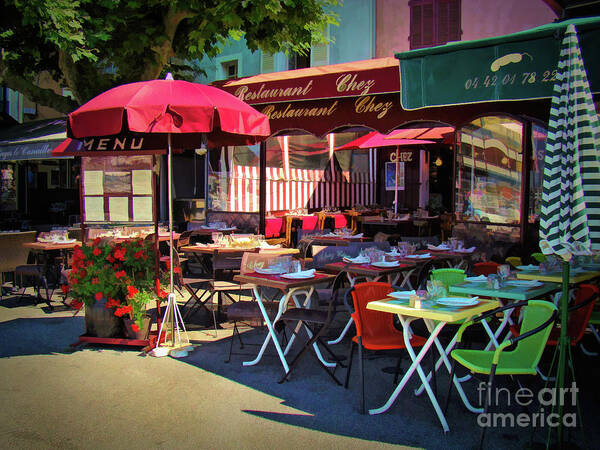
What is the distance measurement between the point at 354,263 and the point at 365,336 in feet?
5.95

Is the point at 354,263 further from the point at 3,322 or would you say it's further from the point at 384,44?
the point at 384,44

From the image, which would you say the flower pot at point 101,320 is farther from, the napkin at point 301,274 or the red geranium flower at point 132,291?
the napkin at point 301,274

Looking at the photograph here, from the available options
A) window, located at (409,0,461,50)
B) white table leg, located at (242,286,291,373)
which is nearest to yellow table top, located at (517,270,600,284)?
white table leg, located at (242,286,291,373)

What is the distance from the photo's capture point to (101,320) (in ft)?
19.3

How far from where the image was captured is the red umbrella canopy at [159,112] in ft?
16.9

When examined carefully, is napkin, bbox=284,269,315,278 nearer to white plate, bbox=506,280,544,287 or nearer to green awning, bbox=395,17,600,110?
white plate, bbox=506,280,544,287

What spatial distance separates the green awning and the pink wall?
790cm

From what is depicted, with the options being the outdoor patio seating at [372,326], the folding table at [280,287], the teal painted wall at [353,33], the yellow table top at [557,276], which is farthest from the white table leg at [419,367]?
the teal painted wall at [353,33]

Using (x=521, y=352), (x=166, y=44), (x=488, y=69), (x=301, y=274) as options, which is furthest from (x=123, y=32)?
(x=521, y=352)

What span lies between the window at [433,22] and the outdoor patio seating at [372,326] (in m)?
10.4

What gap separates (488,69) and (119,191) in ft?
14.6

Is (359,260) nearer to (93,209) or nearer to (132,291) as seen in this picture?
(132,291)

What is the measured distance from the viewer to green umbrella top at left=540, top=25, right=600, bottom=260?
11.4 feet

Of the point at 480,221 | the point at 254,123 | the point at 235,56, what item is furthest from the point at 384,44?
the point at 254,123
